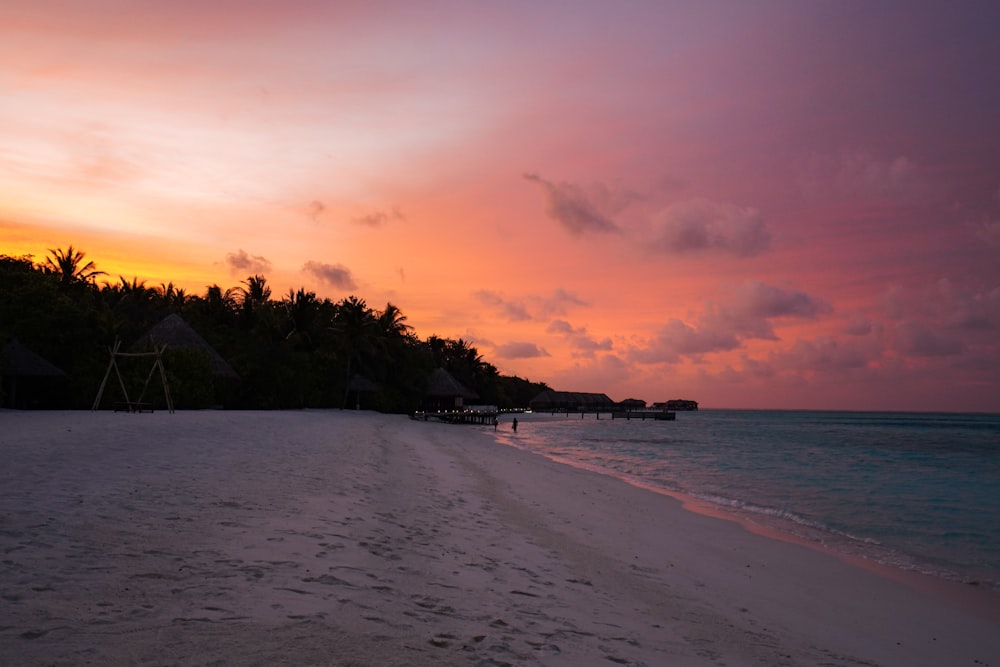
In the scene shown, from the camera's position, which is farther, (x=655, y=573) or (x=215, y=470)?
(x=215, y=470)

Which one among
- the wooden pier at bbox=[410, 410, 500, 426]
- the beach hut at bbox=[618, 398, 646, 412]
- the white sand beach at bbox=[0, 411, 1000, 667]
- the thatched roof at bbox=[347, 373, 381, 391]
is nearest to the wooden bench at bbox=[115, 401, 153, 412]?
the white sand beach at bbox=[0, 411, 1000, 667]

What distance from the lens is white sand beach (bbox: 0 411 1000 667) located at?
13.7 ft

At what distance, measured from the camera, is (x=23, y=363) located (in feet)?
92.5

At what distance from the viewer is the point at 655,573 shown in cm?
827

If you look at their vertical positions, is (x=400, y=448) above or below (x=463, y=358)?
below

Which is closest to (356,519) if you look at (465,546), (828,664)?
(465,546)

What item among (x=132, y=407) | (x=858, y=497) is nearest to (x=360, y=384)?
(x=132, y=407)

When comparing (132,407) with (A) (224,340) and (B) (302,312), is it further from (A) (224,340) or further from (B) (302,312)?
(B) (302,312)

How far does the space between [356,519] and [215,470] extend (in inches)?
168

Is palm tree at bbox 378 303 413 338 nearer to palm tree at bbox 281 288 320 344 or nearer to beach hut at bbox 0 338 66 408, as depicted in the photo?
palm tree at bbox 281 288 320 344

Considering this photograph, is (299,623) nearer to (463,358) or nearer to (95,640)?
(95,640)

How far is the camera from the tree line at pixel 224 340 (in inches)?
1221

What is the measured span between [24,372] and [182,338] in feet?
30.7

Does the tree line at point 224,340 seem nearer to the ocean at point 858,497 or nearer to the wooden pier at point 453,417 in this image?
the wooden pier at point 453,417
